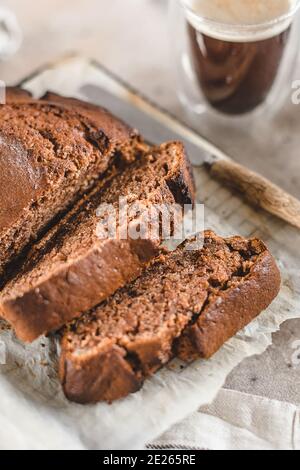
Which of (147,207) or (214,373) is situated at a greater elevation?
(147,207)

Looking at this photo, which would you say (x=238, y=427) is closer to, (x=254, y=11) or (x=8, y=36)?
(x=254, y=11)

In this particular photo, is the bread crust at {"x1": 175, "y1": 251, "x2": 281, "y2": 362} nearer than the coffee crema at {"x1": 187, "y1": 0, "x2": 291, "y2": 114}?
Yes

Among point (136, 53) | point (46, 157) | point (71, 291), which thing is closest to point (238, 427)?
point (71, 291)

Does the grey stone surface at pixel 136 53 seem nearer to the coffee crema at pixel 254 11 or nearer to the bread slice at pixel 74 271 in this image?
the coffee crema at pixel 254 11

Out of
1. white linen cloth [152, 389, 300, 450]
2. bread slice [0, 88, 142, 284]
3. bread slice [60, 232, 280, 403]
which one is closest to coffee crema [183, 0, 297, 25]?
bread slice [0, 88, 142, 284]

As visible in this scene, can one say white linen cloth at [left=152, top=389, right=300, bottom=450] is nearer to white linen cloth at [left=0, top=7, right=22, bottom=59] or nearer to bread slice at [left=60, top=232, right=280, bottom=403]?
bread slice at [left=60, top=232, right=280, bottom=403]

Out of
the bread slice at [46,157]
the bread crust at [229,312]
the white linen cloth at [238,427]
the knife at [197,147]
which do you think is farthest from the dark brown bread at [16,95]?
the white linen cloth at [238,427]
